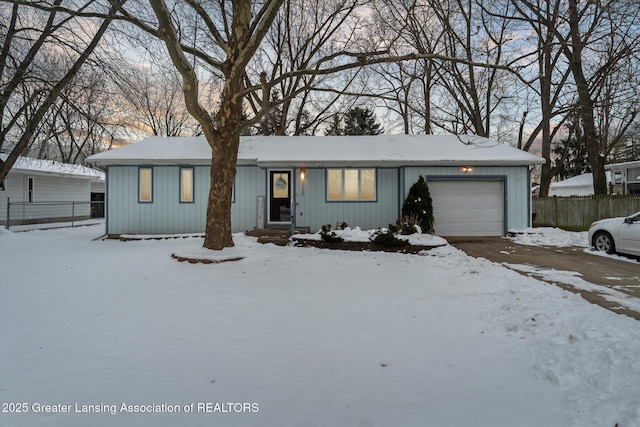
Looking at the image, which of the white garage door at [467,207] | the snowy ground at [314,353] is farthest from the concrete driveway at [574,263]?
the white garage door at [467,207]

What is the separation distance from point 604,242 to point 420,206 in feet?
15.9

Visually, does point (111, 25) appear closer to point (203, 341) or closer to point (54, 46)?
point (54, 46)

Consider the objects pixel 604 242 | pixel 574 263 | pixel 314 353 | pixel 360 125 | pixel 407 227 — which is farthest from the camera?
pixel 360 125

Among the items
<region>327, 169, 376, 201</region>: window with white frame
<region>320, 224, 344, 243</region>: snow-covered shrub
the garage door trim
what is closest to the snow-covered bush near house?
<region>320, 224, 344, 243</region>: snow-covered shrub

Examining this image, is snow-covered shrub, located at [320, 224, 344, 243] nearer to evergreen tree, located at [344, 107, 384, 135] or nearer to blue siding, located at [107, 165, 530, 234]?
blue siding, located at [107, 165, 530, 234]

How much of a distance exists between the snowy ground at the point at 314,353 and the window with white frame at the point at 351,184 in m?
6.66

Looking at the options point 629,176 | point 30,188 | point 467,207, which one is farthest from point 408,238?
point 629,176

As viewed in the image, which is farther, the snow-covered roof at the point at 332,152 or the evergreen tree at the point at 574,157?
the evergreen tree at the point at 574,157

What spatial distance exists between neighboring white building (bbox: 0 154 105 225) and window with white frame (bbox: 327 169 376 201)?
47.0 feet

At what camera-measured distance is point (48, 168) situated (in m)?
19.2

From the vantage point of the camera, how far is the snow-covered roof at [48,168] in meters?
17.4

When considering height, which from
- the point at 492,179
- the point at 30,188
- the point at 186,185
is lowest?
the point at 186,185

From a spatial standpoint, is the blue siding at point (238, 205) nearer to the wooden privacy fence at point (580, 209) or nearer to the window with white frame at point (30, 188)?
the wooden privacy fence at point (580, 209)

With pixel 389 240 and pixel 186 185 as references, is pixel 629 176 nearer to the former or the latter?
pixel 389 240
